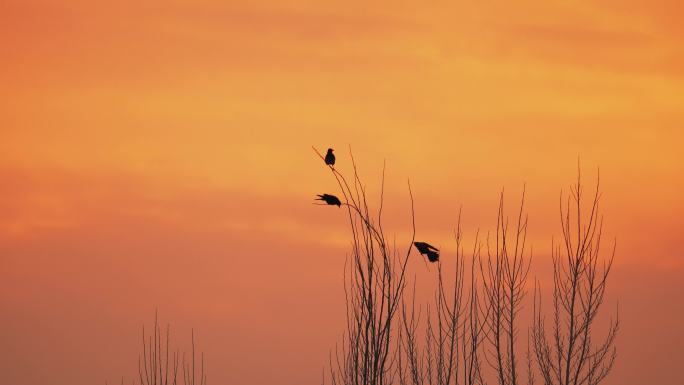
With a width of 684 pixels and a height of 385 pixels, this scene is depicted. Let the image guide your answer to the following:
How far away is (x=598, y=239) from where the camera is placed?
15.1 metres

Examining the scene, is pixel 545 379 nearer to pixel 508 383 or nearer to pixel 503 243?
pixel 508 383

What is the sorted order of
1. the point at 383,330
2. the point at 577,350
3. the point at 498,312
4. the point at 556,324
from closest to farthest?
the point at 383,330, the point at 498,312, the point at 577,350, the point at 556,324

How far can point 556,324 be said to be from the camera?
17797 mm

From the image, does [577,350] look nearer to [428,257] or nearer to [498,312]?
[498,312]

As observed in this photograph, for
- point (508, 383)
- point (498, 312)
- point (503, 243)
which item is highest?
point (503, 243)

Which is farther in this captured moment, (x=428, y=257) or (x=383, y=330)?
(x=383, y=330)

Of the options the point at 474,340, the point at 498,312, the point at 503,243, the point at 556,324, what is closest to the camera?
the point at 474,340

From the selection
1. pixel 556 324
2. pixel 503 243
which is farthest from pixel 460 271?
pixel 556 324

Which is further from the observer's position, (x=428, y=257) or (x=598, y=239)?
(x=598, y=239)

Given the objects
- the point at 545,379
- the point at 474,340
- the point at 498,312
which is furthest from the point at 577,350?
the point at 474,340

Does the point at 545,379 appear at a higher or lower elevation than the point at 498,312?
lower

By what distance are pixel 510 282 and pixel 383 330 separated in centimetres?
628

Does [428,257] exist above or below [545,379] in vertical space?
above

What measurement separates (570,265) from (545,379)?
195 centimetres
